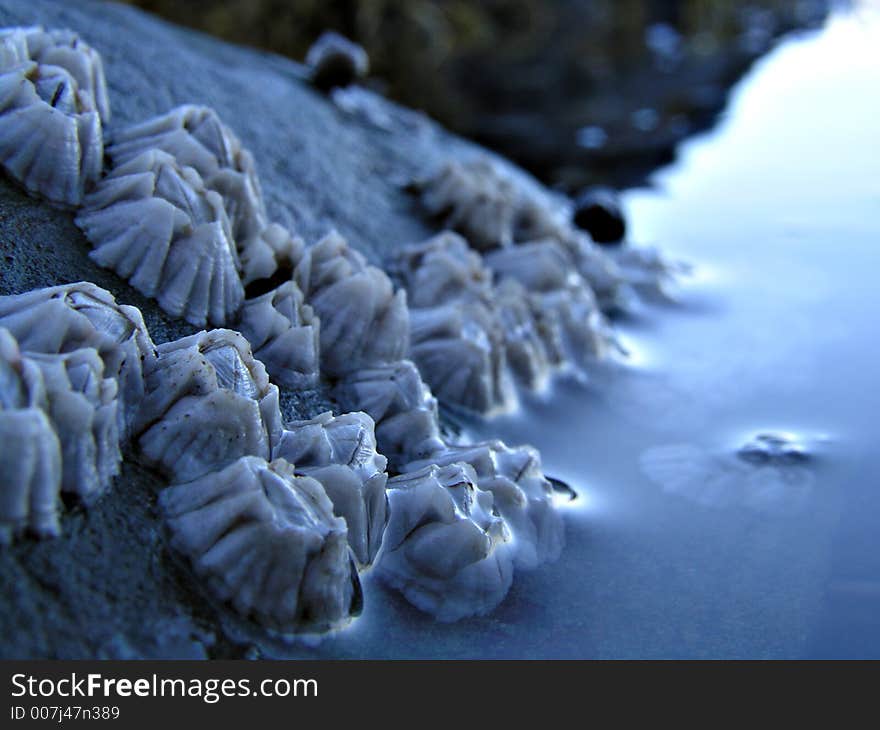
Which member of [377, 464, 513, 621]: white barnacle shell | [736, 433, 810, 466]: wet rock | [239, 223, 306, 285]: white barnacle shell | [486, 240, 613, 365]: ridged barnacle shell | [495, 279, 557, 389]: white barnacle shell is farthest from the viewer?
[486, 240, 613, 365]: ridged barnacle shell

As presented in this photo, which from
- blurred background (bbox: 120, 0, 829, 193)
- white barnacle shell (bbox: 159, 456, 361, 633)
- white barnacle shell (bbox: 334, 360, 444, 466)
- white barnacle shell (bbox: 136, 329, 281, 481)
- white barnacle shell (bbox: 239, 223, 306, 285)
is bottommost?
white barnacle shell (bbox: 159, 456, 361, 633)

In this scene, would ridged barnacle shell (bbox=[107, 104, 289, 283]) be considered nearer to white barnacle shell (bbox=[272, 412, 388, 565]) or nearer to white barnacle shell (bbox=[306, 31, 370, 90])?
white barnacle shell (bbox=[272, 412, 388, 565])

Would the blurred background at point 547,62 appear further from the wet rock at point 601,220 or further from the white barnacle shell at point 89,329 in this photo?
the white barnacle shell at point 89,329

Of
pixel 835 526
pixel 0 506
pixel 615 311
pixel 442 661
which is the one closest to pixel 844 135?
pixel 615 311

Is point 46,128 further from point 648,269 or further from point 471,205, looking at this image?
point 648,269

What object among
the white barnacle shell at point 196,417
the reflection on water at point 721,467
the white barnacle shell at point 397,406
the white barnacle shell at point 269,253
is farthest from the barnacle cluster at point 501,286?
the white barnacle shell at point 196,417

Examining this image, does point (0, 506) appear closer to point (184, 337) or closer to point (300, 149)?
point (184, 337)

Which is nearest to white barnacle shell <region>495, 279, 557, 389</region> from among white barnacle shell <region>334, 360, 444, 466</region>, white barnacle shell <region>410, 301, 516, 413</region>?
white barnacle shell <region>410, 301, 516, 413</region>
